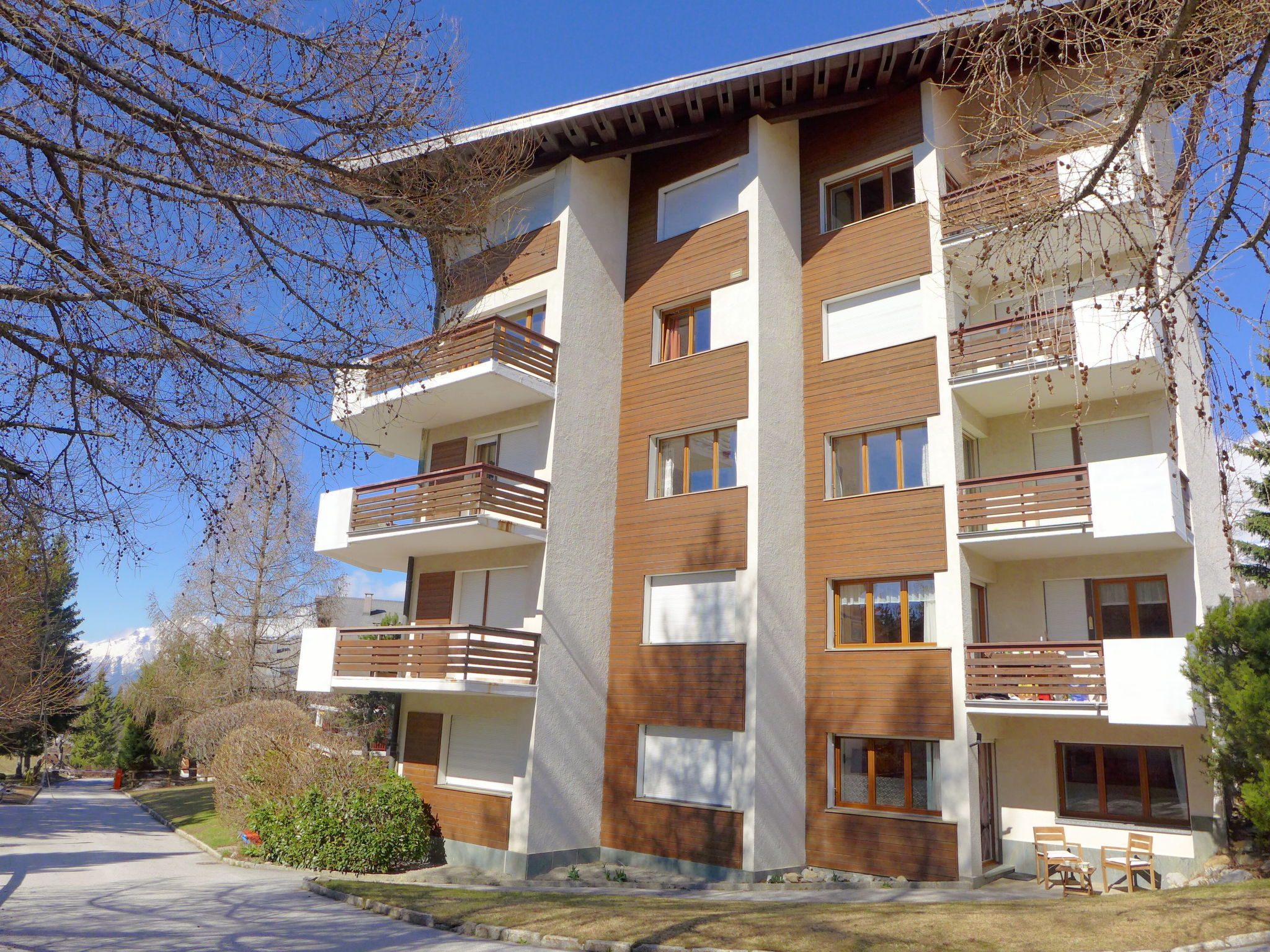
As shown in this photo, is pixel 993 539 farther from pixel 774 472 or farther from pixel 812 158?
pixel 812 158

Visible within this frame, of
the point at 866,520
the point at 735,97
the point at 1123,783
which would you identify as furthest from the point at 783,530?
the point at 735,97

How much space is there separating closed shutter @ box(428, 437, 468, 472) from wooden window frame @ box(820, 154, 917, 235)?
876cm

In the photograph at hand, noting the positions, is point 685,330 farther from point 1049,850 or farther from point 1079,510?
point 1049,850

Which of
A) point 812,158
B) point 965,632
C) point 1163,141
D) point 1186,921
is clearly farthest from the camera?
point 812,158

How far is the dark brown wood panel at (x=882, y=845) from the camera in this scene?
14.2 m

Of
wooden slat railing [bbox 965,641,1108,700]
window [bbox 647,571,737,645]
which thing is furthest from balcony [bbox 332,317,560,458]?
wooden slat railing [bbox 965,641,1108,700]

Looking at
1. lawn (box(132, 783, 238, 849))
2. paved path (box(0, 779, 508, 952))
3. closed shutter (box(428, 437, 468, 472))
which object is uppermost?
closed shutter (box(428, 437, 468, 472))

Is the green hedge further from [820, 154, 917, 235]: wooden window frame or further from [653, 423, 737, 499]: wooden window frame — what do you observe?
[820, 154, 917, 235]: wooden window frame

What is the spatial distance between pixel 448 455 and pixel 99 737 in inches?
2186

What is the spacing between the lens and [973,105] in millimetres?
18547

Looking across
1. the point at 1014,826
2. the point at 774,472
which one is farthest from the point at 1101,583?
the point at 774,472

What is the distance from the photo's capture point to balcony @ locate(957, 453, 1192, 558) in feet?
45.5

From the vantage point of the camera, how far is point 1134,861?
14.0m

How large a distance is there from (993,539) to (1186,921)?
6.99m
